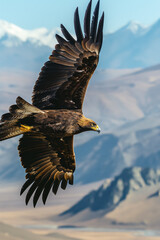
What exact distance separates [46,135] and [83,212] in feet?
441

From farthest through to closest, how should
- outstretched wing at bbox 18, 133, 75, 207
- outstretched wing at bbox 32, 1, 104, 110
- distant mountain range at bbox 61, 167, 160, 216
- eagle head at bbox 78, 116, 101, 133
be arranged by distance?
1. distant mountain range at bbox 61, 167, 160, 216
2. outstretched wing at bbox 18, 133, 75, 207
3. outstretched wing at bbox 32, 1, 104, 110
4. eagle head at bbox 78, 116, 101, 133

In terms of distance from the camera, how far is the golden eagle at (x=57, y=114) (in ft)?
53.2

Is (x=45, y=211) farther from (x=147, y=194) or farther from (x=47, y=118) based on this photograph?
(x=47, y=118)

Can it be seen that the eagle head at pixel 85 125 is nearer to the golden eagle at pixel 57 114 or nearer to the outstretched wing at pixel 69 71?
the golden eagle at pixel 57 114

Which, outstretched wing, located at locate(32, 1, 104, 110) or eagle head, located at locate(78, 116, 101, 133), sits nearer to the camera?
eagle head, located at locate(78, 116, 101, 133)

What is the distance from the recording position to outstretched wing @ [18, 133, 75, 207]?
18.0 m

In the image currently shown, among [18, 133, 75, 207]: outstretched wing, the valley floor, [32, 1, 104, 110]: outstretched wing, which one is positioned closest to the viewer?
[32, 1, 104, 110]: outstretched wing

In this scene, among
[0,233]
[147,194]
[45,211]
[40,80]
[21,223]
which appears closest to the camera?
[40,80]

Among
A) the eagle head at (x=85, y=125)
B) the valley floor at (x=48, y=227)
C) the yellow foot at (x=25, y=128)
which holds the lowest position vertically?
the yellow foot at (x=25, y=128)

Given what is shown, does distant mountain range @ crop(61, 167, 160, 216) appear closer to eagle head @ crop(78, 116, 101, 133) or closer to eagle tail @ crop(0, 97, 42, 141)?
eagle head @ crop(78, 116, 101, 133)

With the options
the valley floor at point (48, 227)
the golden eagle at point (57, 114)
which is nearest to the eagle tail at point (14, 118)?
the golden eagle at point (57, 114)

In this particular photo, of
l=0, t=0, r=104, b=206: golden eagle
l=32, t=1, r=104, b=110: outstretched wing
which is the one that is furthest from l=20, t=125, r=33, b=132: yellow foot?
l=32, t=1, r=104, b=110: outstretched wing

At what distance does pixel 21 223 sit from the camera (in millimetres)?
168000

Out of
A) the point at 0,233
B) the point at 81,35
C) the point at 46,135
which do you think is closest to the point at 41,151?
the point at 46,135
